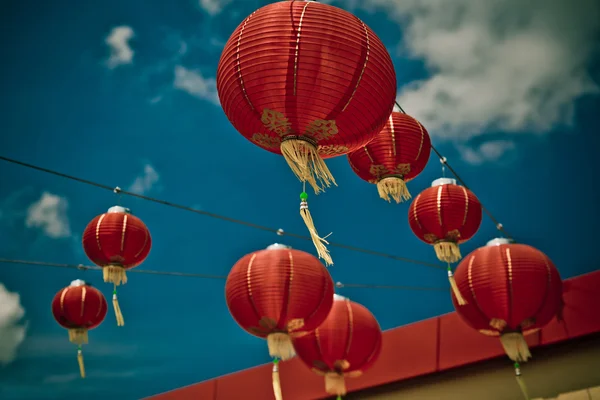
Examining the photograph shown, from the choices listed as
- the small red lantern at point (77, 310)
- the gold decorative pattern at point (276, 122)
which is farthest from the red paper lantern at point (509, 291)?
the small red lantern at point (77, 310)

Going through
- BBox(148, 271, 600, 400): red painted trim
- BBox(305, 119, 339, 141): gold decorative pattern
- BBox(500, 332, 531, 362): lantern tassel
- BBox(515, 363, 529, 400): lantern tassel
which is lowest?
BBox(515, 363, 529, 400): lantern tassel

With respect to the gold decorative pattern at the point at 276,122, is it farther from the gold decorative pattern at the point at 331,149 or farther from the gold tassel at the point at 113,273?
the gold tassel at the point at 113,273

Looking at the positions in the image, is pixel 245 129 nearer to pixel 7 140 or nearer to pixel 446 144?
pixel 446 144

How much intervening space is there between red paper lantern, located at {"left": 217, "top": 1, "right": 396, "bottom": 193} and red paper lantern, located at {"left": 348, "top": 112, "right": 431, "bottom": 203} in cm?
91

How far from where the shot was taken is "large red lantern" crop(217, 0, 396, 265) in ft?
5.64

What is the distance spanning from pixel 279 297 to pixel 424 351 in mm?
2221

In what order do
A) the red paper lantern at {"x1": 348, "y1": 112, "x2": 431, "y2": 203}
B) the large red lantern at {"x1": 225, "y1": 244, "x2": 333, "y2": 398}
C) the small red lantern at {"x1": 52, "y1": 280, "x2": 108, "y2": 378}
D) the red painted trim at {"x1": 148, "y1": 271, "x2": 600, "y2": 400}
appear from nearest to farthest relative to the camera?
1. the red paper lantern at {"x1": 348, "y1": 112, "x2": 431, "y2": 203}
2. the large red lantern at {"x1": 225, "y1": 244, "x2": 333, "y2": 398}
3. the red painted trim at {"x1": 148, "y1": 271, "x2": 600, "y2": 400}
4. the small red lantern at {"x1": 52, "y1": 280, "x2": 108, "y2": 378}

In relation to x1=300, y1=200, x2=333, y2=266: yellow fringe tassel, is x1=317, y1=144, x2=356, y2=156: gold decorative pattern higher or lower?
higher

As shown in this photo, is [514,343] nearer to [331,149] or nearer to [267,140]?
[331,149]

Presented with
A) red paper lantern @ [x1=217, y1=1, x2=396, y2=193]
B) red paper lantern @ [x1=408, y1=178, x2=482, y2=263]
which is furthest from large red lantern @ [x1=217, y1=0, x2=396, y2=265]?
red paper lantern @ [x1=408, y1=178, x2=482, y2=263]

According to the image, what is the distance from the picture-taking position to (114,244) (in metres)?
3.88

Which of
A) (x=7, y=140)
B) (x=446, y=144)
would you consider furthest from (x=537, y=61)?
(x=7, y=140)

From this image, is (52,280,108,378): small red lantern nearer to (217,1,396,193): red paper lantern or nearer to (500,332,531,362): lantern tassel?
(500,332,531,362): lantern tassel

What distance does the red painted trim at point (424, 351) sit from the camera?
418 cm
